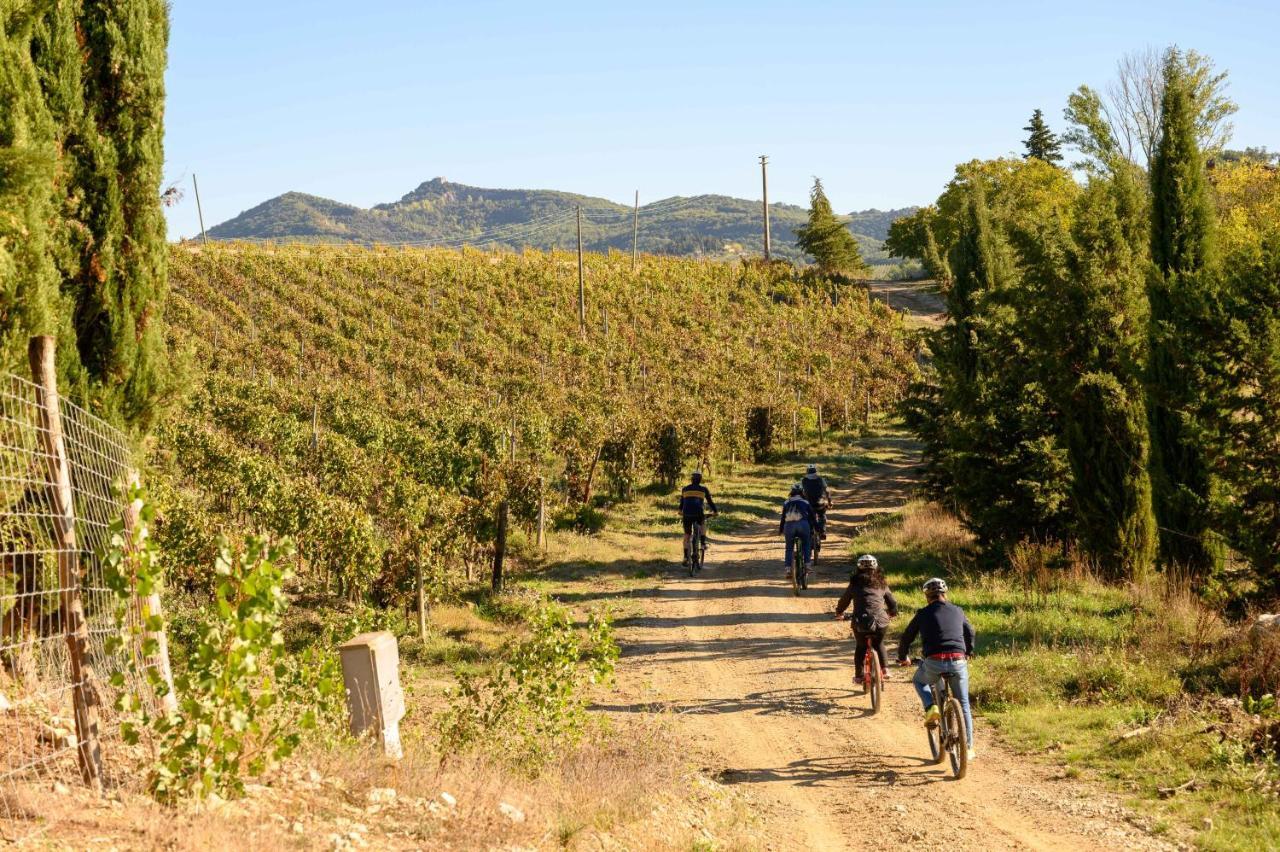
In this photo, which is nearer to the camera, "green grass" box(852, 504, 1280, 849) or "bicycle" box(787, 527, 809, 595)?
"green grass" box(852, 504, 1280, 849)

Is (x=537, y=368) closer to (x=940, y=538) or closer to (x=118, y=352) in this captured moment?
(x=940, y=538)

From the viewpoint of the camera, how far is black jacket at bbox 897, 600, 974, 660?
8.87 metres

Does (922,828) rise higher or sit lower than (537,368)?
lower

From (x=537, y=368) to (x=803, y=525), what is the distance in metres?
33.7

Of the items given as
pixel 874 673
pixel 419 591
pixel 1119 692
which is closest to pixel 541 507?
pixel 419 591

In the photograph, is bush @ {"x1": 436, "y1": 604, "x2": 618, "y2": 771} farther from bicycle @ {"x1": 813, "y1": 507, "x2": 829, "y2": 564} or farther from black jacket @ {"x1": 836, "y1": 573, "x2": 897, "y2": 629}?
bicycle @ {"x1": 813, "y1": 507, "x2": 829, "y2": 564}

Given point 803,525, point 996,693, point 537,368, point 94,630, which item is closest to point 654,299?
point 537,368

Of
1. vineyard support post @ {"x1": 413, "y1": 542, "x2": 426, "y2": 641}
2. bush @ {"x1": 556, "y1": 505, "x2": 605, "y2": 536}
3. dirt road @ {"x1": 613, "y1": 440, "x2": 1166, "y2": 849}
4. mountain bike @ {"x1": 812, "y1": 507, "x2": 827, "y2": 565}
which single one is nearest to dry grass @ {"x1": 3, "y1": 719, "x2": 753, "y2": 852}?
dirt road @ {"x1": 613, "y1": 440, "x2": 1166, "y2": 849}

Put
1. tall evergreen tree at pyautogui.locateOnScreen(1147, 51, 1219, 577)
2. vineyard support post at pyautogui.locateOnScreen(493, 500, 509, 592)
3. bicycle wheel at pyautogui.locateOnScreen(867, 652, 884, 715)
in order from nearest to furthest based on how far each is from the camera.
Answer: bicycle wheel at pyautogui.locateOnScreen(867, 652, 884, 715), tall evergreen tree at pyautogui.locateOnScreen(1147, 51, 1219, 577), vineyard support post at pyautogui.locateOnScreen(493, 500, 509, 592)

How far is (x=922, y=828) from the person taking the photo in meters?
7.71

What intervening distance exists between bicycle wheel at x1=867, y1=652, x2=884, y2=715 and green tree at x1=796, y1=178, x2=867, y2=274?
68013 mm

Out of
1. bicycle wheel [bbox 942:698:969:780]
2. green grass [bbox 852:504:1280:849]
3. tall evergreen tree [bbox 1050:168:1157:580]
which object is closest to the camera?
green grass [bbox 852:504:1280:849]

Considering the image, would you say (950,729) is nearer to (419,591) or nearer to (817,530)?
(817,530)

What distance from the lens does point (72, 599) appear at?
529 cm
